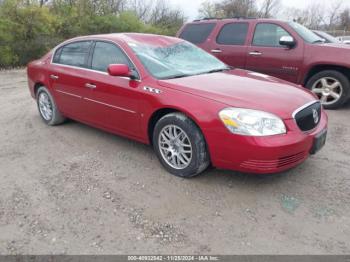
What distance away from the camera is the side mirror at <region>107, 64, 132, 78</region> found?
4.04 m

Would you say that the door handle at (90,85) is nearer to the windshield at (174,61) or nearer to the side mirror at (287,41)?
the windshield at (174,61)

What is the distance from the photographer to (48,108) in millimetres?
5895

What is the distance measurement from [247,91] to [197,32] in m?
4.88

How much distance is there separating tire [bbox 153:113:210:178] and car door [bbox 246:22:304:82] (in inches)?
153

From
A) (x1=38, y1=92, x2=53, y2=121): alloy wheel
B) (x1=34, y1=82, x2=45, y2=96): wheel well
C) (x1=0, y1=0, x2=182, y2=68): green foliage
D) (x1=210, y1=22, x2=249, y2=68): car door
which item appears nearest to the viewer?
(x1=38, y1=92, x2=53, y2=121): alloy wheel

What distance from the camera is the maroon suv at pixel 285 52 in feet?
21.3

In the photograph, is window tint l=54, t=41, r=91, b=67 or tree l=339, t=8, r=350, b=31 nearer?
window tint l=54, t=41, r=91, b=67

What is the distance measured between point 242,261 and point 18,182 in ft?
8.49

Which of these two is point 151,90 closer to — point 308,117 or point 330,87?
point 308,117

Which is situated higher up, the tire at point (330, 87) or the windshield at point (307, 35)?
the windshield at point (307, 35)

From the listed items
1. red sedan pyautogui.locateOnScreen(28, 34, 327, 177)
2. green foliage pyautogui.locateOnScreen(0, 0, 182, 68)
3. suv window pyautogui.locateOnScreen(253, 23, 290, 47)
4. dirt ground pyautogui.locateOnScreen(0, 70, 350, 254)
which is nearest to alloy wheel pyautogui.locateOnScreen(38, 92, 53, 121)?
red sedan pyautogui.locateOnScreen(28, 34, 327, 177)

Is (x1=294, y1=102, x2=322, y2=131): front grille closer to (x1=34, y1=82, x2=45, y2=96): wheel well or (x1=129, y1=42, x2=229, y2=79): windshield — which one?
(x1=129, y1=42, x2=229, y2=79): windshield

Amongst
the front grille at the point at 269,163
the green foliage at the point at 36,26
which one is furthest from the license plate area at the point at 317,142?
the green foliage at the point at 36,26

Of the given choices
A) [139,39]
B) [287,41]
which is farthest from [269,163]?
[287,41]
